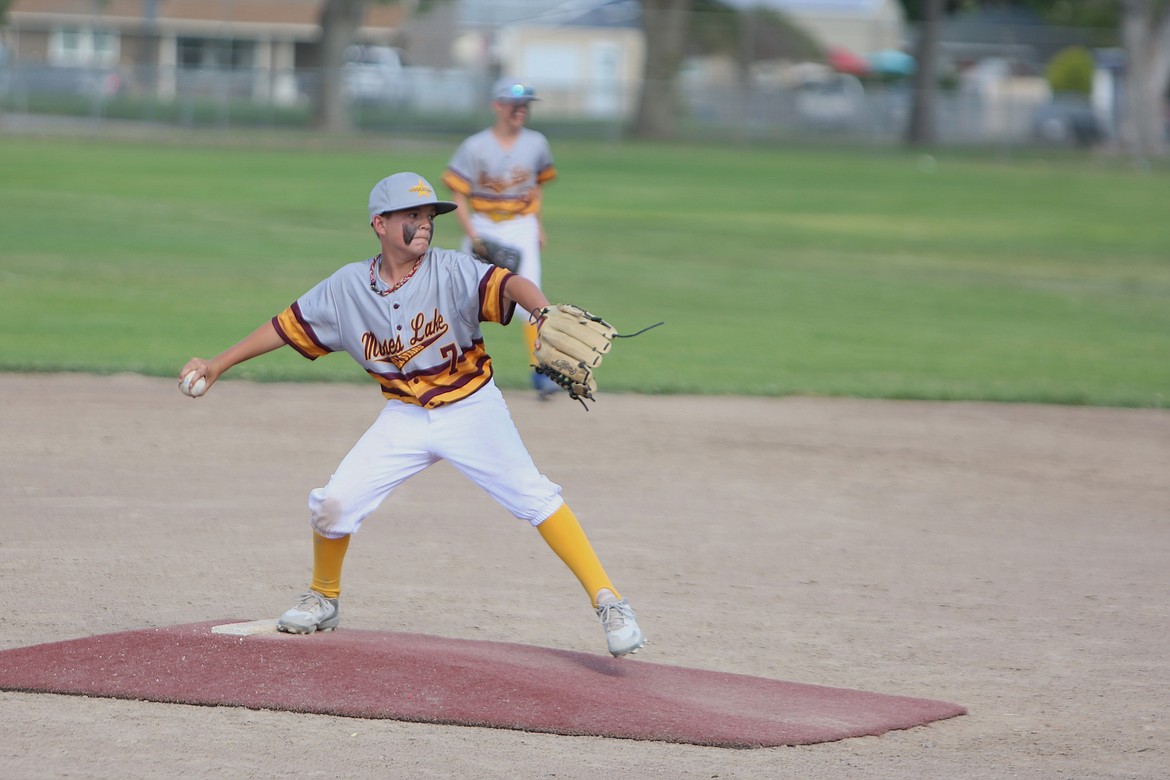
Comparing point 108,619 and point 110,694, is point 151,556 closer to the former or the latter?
point 108,619

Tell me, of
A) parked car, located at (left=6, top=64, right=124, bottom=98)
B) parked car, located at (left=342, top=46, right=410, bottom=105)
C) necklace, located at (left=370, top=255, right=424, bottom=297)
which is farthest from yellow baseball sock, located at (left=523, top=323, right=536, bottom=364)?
parked car, located at (left=6, top=64, right=124, bottom=98)

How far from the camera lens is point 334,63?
43250 millimetres

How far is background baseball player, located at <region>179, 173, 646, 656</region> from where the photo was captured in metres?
5.15

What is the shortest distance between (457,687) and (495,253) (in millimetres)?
4184

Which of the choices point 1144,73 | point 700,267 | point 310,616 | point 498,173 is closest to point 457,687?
point 310,616

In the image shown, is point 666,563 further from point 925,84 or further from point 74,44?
point 74,44

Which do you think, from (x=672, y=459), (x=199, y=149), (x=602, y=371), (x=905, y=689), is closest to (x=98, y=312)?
(x=602, y=371)

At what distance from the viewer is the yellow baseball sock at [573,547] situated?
5234mm

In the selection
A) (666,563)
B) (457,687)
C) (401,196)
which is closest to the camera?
(457,687)

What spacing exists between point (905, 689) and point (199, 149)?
3088 cm

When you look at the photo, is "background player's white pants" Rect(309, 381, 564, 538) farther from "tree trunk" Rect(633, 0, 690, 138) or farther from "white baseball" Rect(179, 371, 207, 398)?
"tree trunk" Rect(633, 0, 690, 138)

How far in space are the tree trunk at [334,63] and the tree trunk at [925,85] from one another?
1591cm

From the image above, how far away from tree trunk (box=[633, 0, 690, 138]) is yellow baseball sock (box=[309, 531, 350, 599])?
124 feet

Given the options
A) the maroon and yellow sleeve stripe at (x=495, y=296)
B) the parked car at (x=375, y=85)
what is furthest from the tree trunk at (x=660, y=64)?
the maroon and yellow sleeve stripe at (x=495, y=296)
